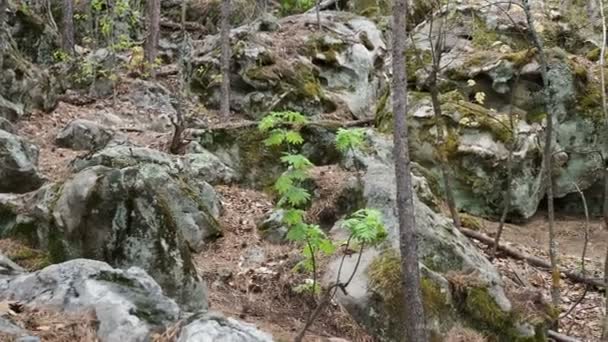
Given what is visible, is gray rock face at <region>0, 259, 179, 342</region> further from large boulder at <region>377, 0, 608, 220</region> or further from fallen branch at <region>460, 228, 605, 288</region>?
large boulder at <region>377, 0, 608, 220</region>

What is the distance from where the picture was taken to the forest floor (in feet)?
21.5

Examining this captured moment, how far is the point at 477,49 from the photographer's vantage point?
13.7 meters

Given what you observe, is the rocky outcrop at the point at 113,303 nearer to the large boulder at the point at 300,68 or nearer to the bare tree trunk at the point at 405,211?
the bare tree trunk at the point at 405,211

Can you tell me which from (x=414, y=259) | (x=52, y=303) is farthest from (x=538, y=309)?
(x=52, y=303)

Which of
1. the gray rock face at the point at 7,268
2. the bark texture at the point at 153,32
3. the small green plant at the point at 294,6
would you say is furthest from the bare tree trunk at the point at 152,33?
the gray rock face at the point at 7,268

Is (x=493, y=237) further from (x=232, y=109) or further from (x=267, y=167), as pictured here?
(x=232, y=109)

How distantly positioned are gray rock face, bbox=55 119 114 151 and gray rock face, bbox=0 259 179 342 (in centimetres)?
653

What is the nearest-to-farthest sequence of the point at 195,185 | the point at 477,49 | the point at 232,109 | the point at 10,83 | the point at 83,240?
the point at 83,240
the point at 195,185
the point at 10,83
the point at 477,49
the point at 232,109

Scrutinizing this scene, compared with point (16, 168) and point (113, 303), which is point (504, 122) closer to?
point (16, 168)

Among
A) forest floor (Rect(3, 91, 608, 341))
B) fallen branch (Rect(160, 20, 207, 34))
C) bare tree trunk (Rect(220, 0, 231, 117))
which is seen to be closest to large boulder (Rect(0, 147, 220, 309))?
forest floor (Rect(3, 91, 608, 341))

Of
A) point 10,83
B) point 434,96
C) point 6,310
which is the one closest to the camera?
point 6,310

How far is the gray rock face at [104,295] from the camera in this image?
4.27m

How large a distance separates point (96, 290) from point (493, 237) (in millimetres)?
7574

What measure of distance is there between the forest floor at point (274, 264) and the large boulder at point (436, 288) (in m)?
0.29
